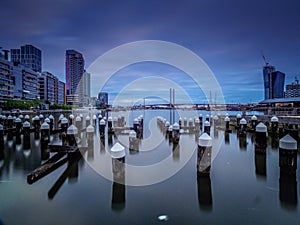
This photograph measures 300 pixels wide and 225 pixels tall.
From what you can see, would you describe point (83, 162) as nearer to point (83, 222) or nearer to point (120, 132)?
point (83, 222)

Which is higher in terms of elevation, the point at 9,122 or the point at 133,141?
the point at 9,122

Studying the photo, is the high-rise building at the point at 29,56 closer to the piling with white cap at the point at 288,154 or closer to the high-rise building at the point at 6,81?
the high-rise building at the point at 6,81

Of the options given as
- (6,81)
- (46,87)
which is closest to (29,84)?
(46,87)

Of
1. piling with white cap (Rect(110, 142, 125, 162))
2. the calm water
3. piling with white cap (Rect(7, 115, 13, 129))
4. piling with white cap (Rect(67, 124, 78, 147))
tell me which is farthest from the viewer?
piling with white cap (Rect(7, 115, 13, 129))

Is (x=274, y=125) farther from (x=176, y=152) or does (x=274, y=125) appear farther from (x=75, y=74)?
(x=75, y=74)

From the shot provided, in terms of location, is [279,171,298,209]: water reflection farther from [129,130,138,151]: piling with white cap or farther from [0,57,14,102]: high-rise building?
[0,57,14,102]: high-rise building

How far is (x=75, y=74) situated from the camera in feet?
372

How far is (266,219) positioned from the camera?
18.9 feet

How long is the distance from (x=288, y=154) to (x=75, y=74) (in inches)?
4630

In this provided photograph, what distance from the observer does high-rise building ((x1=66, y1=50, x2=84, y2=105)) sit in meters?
108

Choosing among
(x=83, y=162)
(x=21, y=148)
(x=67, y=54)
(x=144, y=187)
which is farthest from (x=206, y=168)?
(x=67, y=54)

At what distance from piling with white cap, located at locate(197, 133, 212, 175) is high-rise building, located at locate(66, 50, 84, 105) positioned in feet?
331

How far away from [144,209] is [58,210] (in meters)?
2.72

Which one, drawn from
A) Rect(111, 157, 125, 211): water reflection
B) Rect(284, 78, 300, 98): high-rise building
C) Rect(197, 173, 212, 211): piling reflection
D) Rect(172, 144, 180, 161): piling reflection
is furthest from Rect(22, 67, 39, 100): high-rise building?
Rect(284, 78, 300, 98): high-rise building
